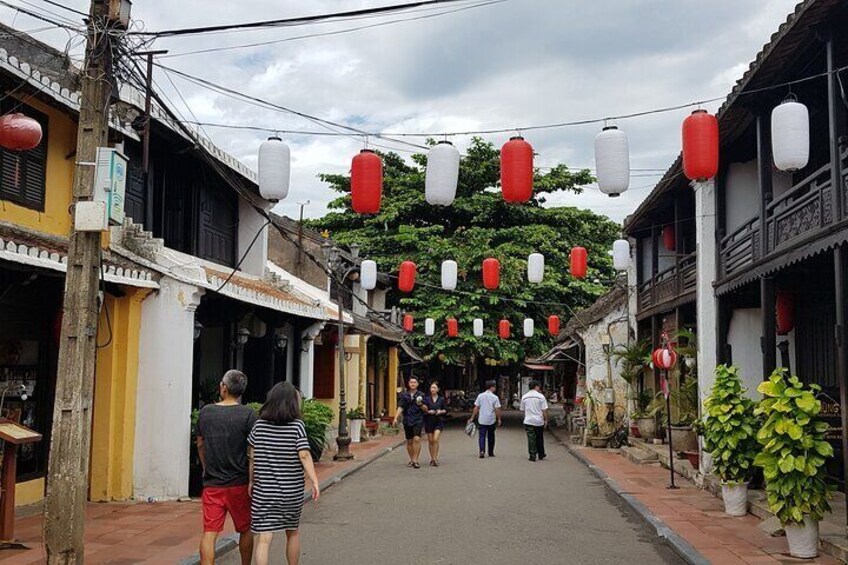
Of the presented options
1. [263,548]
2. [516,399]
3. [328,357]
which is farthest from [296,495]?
[516,399]

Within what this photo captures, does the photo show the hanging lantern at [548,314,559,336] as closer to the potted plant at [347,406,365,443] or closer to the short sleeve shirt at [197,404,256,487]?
the potted plant at [347,406,365,443]

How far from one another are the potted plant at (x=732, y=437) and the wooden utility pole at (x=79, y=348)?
7.91 meters

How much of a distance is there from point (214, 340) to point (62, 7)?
392 inches

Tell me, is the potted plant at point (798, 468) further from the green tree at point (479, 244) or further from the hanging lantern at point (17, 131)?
the green tree at point (479, 244)

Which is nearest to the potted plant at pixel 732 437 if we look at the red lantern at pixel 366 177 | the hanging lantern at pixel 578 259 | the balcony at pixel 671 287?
the balcony at pixel 671 287

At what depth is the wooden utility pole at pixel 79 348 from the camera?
712cm

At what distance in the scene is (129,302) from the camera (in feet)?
38.8

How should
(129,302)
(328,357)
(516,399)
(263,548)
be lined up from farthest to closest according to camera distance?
(516,399)
(328,357)
(129,302)
(263,548)

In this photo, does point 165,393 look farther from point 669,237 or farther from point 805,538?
point 669,237

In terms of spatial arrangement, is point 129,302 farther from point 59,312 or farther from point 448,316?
point 448,316

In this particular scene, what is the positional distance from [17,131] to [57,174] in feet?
8.62

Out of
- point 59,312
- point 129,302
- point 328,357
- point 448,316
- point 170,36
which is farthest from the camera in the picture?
point 448,316

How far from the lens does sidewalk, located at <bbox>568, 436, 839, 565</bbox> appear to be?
28.8 feet

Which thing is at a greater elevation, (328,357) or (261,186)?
(261,186)
